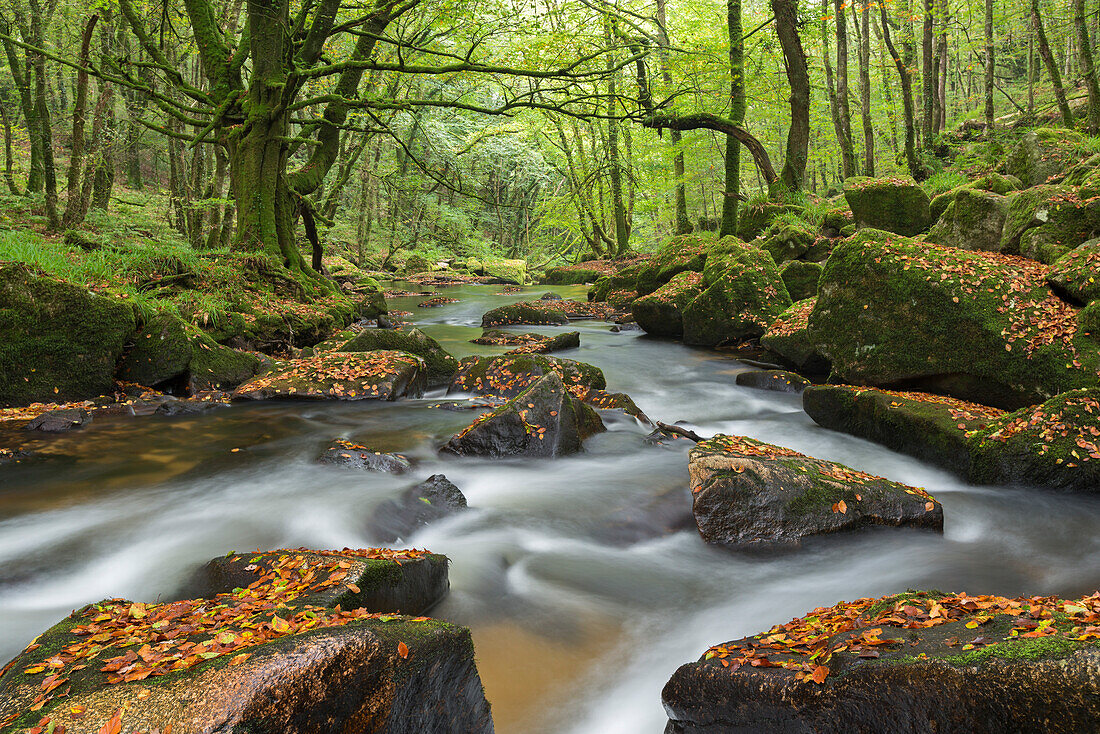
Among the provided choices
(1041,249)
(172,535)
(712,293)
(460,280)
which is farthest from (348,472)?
(460,280)

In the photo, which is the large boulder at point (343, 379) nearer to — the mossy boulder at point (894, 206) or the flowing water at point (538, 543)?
the flowing water at point (538, 543)

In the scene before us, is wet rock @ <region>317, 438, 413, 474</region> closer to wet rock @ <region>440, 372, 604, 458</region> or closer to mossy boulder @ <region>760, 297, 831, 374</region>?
wet rock @ <region>440, 372, 604, 458</region>

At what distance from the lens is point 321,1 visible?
1095 cm

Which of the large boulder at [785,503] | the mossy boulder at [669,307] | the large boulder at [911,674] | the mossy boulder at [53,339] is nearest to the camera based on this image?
the large boulder at [911,674]

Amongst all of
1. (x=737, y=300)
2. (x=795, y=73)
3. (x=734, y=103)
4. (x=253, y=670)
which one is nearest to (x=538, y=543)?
(x=253, y=670)

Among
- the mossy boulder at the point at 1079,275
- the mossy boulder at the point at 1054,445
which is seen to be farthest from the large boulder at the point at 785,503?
the mossy boulder at the point at 1079,275

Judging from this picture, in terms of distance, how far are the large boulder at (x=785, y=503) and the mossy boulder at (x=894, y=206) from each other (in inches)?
361

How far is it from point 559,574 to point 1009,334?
5562 mm

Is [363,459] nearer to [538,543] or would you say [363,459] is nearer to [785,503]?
[538,543]

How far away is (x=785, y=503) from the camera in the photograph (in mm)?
4547

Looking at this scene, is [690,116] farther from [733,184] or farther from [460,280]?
[460,280]

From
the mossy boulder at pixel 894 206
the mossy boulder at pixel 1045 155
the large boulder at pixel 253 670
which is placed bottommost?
the large boulder at pixel 253 670

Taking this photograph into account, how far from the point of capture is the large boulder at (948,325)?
20.5ft

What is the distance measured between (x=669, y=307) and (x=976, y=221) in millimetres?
5433
